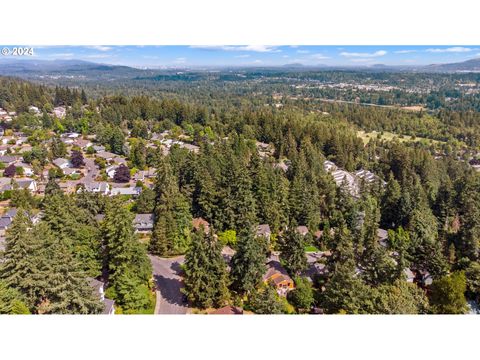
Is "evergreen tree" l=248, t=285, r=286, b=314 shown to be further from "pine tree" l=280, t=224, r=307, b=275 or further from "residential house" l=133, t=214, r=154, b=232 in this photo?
"residential house" l=133, t=214, r=154, b=232

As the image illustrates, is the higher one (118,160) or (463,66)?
(463,66)

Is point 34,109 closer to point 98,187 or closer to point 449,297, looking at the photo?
point 98,187

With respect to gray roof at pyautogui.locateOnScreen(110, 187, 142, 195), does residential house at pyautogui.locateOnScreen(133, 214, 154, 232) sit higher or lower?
lower

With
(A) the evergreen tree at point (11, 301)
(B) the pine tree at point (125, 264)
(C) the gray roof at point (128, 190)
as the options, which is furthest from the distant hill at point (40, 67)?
(C) the gray roof at point (128, 190)

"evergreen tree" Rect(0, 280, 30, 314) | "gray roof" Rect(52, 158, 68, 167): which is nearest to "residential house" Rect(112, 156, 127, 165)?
"gray roof" Rect(52, 158, 68, 167)

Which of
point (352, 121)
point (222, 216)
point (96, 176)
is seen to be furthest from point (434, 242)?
point (352, 121)

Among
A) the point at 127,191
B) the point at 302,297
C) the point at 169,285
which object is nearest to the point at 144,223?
the point at 127,191

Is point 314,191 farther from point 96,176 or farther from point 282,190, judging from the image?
point 96,176
